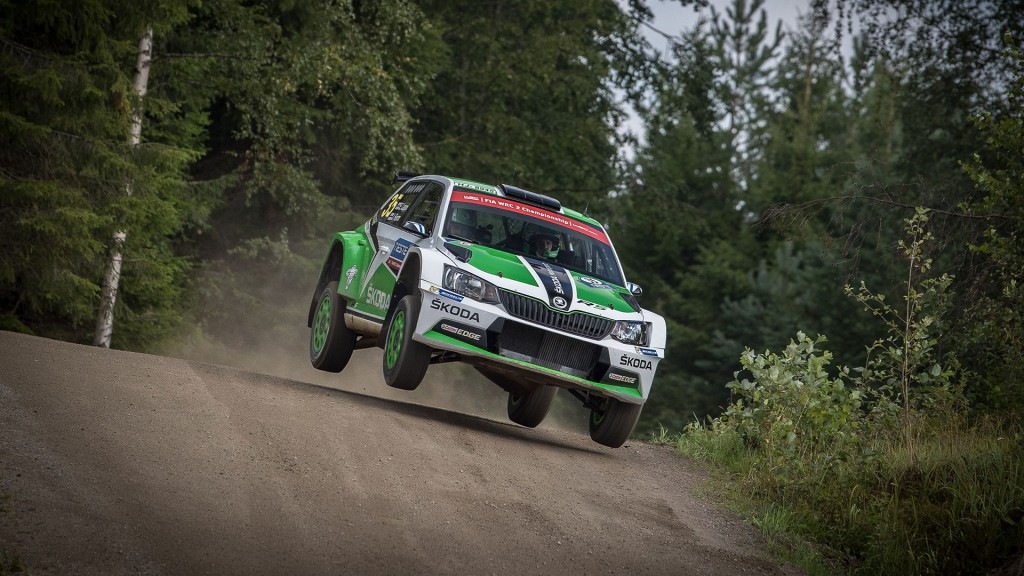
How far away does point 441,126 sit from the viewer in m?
32.7

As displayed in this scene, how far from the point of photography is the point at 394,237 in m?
11.9

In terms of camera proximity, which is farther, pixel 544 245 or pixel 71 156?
pixel 71 156

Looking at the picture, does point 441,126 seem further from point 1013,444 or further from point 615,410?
point 1013,444

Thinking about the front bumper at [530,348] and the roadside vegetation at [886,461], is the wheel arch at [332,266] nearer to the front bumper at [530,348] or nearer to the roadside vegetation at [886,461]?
the front bumper at [530,348]

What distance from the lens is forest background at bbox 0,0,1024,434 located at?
13195mm

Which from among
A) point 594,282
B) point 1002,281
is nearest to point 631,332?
point 594,282

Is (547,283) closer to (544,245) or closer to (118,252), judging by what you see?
(544,245)

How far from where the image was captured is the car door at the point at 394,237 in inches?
445

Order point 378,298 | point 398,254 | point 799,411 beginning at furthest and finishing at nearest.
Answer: point 378,298
point 398,254
point 799,411

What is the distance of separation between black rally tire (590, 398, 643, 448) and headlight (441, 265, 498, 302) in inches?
65.5

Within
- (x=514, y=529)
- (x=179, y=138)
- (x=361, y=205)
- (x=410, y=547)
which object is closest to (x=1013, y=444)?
(x=514, y=529)

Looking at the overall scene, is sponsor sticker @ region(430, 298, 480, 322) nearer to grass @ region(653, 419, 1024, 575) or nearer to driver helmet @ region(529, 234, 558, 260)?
driver helmet @ region(529, 234, 558, 260)

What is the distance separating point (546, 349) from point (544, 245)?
1707 mm

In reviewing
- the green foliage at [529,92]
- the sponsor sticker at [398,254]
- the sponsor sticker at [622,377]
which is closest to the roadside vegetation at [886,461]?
the sponsor sticker at [622,377]
